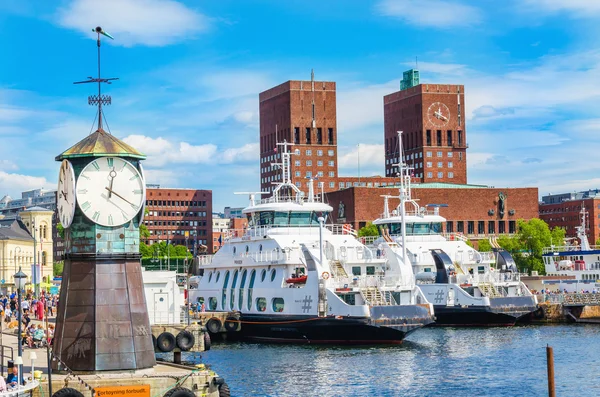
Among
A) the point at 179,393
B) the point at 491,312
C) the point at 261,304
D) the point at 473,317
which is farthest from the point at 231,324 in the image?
the point at 179,393

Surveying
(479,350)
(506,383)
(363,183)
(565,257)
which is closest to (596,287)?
(565,257)

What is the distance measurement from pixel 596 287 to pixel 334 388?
49.7 meters

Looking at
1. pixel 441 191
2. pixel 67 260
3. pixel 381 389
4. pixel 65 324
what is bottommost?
pixel 381 389

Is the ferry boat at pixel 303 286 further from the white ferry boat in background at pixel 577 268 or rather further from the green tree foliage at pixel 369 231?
the green tree foliage at pixel 369 231

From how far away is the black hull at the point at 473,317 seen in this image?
77312 millimetres

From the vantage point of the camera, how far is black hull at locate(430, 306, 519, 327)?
254ft

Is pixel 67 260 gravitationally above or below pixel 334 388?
above

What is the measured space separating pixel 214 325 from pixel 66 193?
35260 millimetres

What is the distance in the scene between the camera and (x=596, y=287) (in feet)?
294

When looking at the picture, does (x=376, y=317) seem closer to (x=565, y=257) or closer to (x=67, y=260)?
(x=67, y=260)

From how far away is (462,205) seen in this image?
152m

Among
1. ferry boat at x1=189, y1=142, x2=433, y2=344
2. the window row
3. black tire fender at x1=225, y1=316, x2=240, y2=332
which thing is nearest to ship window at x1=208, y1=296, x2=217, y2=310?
ferry boat at x1=189, y1=142, x2=433, y2=344

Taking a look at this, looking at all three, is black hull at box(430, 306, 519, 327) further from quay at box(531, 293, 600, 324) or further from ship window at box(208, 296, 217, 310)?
ship window at box(208, 296, 217, 310)

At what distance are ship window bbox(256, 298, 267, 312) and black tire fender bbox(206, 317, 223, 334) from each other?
281 centimetres
